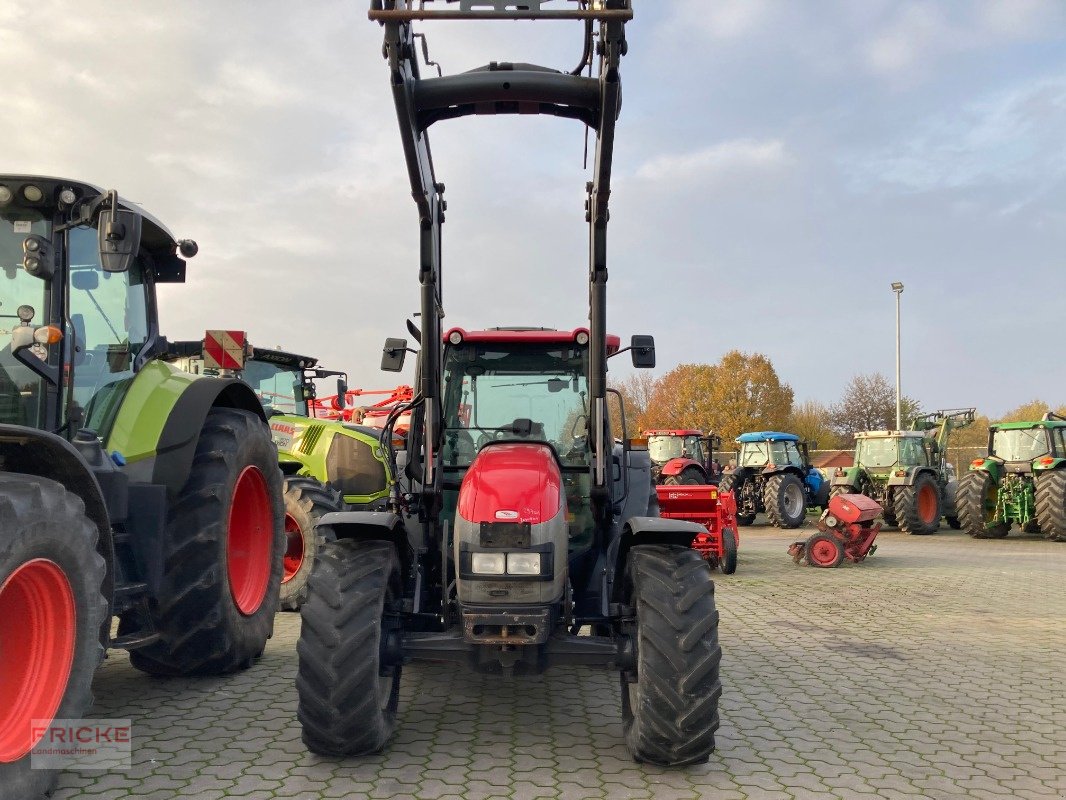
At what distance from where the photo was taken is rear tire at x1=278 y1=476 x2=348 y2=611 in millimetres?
7703

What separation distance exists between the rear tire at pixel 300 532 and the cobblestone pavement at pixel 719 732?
0.24m

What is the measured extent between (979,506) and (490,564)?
A: 15730 millimetres

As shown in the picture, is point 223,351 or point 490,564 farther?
point 223,351

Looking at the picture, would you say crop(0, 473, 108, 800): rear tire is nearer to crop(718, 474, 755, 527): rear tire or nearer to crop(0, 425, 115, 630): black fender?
crop(0, 425, 115, 630): black fender

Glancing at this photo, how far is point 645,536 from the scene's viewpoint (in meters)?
4.31

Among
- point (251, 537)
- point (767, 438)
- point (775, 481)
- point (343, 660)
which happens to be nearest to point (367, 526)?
point (343, 660)

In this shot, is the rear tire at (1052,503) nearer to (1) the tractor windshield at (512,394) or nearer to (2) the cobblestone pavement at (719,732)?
(2) the cobblestone pavement at (719,732)

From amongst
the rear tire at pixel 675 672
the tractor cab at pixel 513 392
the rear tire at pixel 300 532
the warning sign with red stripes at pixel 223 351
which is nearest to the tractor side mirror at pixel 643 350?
the tractor cab at pixel 513 392

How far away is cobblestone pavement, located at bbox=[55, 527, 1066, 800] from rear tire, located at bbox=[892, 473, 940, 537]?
10631 millimetres

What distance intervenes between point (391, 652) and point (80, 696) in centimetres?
129

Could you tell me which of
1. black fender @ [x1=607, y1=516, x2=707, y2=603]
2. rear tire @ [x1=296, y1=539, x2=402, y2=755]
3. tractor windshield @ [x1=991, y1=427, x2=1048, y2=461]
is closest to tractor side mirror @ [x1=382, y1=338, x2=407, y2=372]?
rear tire @ [x1=296, y1=539, x2=402, y2=755]

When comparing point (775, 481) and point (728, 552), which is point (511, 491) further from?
point (775, 481)

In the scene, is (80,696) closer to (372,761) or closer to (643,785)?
(372,761)

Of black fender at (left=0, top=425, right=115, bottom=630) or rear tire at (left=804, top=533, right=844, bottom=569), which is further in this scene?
rear tire at (left=804, top=533, right=844, bottom=569)
